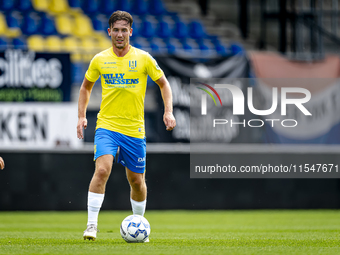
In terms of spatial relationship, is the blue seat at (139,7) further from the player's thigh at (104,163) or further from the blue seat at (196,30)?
the player's thigh at (104,163)

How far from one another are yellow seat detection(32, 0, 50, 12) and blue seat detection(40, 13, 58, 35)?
0.30 m

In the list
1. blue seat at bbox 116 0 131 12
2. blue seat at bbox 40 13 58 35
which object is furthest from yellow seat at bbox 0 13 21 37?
blue seat at bbox 116 0 131 12

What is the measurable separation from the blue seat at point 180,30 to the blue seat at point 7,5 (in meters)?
3.73

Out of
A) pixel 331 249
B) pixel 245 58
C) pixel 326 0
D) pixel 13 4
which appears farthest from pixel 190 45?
pixel 331 249

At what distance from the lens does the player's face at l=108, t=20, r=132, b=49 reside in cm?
555

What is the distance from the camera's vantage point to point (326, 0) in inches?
653

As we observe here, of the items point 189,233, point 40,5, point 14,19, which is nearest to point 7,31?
point 14,19

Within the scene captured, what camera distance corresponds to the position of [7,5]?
1360 cm

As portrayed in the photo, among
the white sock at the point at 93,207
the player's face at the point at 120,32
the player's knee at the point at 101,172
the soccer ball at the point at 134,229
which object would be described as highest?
the player's face at the point at 120,32

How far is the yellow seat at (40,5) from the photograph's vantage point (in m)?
13.9

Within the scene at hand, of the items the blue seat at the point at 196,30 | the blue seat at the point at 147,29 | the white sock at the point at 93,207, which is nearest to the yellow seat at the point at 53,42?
the blue seat at the point at 147,29

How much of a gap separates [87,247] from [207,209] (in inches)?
228

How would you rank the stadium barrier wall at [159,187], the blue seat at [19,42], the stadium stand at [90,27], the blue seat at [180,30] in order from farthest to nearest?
the blue seat at [180,30], the stadium stand at [90,27], the blue seat at [19,42], the stadium barrier wall at [159,187]

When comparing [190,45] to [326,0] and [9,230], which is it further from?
[9,230]
